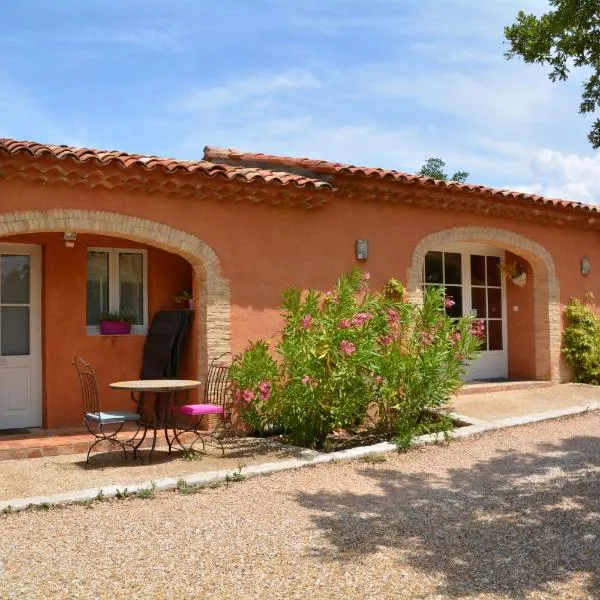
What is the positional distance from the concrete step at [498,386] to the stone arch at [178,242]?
4027mm

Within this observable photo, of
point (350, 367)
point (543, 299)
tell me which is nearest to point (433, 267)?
point (543, 299)

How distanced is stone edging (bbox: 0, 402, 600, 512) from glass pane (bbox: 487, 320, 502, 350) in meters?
2.82

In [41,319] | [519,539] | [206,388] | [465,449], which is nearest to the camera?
[519,539]

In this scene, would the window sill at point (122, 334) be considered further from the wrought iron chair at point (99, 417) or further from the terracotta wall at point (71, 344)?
the wrought iron chair at point (99, 417)

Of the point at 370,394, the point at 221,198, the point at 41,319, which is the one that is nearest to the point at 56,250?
the point at 41,319

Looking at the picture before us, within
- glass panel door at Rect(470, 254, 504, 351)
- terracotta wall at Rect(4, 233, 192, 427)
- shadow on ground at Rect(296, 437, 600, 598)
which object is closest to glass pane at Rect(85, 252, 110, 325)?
terracotta wall at Rect(4, 233, 192, 427)

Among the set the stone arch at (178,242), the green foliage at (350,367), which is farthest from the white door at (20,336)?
the green foliage at (350,367)

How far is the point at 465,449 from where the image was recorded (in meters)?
7.03

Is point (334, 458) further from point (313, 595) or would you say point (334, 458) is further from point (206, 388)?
point (313, 595)

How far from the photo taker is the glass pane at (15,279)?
8047mm

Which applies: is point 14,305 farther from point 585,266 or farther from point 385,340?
point 585,266

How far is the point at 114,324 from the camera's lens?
324 inches

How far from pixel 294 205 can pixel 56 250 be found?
116 inches

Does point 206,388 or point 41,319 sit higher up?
point 41,319
